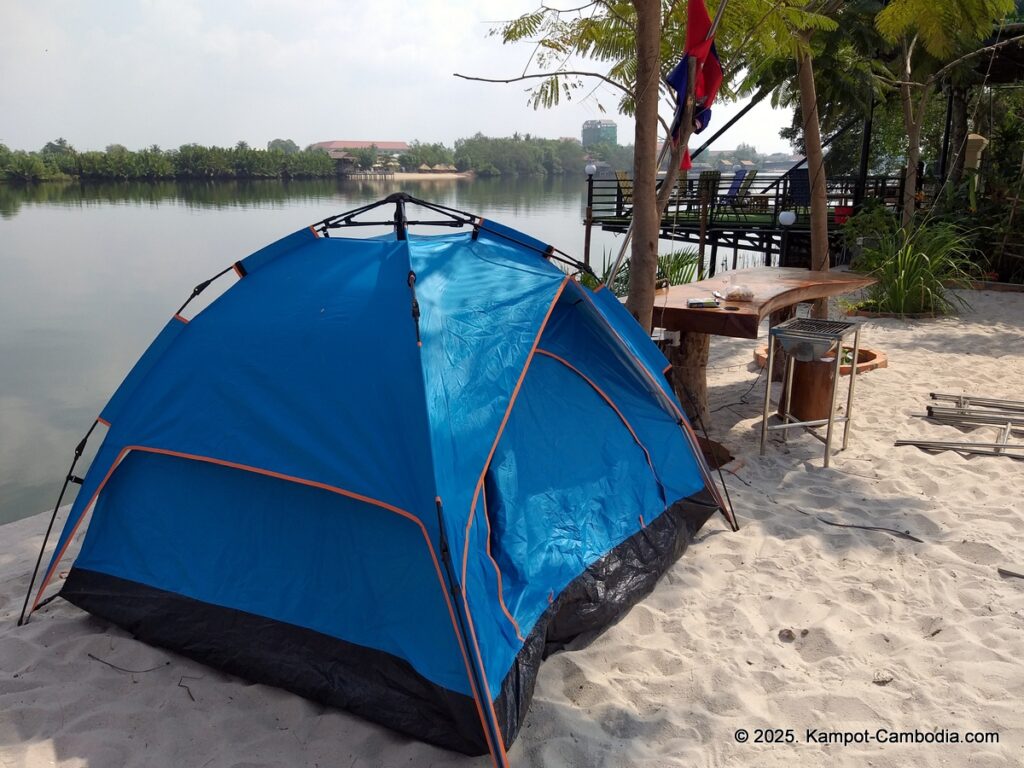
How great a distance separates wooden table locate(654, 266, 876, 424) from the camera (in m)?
4.39

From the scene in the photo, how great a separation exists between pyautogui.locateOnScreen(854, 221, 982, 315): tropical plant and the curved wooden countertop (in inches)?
124

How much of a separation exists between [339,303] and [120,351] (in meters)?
12.1

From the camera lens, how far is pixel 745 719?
8.55 feet

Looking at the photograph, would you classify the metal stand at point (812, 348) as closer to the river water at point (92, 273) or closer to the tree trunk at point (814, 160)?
the tree trunk at point (814, 160)

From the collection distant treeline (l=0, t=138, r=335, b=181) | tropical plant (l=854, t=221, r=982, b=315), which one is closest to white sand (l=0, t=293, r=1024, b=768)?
tropical plant (l=854, t=221, r=982, b=315)

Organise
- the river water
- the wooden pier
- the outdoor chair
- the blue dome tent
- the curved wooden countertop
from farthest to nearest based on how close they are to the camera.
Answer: the outdoor chair < the wooden pier < the river water < the curved wooden countertop < the blue dome tent

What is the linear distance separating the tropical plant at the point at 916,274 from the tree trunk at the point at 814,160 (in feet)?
7.38

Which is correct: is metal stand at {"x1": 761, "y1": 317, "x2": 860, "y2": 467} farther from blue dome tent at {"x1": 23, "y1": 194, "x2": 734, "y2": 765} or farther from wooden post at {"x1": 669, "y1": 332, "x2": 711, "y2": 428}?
blue dome tent at {"x1": 23, "y1": 194, "x2": 734, "y2": 765}

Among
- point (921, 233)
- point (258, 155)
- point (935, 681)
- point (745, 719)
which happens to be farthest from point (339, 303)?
point (258, 155)

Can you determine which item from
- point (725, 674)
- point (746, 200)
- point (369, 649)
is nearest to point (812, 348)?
point (725, 674)

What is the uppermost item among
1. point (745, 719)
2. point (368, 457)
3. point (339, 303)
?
point (339, 303)

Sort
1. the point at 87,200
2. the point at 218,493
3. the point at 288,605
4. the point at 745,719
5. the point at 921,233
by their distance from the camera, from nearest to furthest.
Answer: the point at 745,719 < the point at 288,605 < the point at 218,493 < the point at 921,233 < the point at 87,200

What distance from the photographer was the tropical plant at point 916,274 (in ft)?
28.8

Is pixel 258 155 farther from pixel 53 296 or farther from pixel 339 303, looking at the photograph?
pixel 339 303
